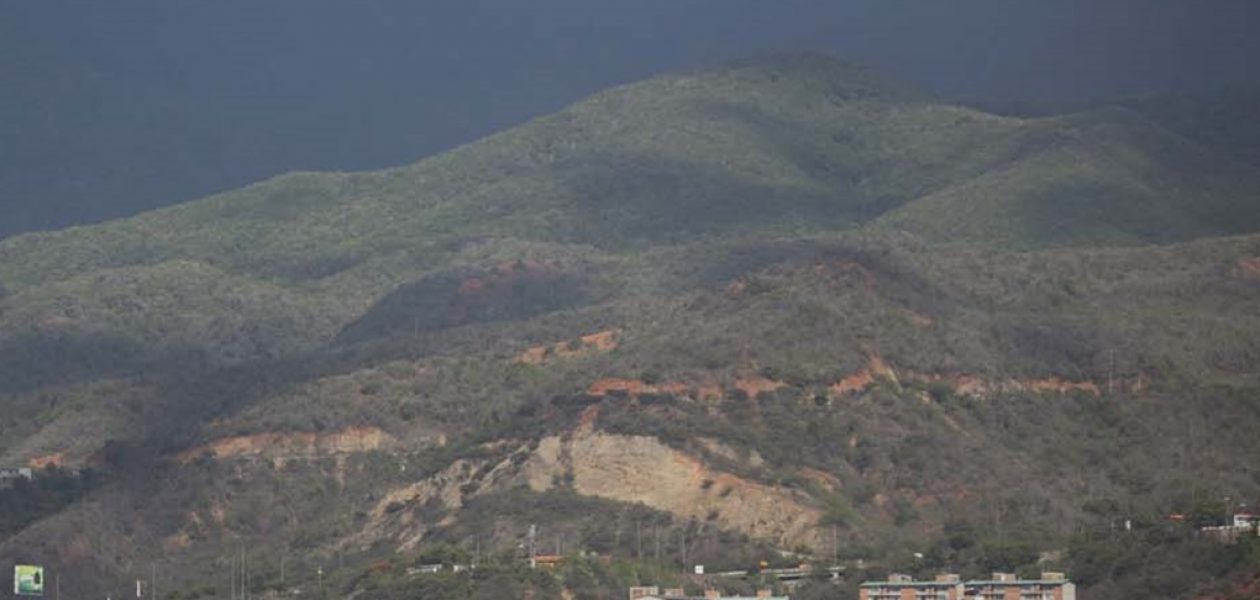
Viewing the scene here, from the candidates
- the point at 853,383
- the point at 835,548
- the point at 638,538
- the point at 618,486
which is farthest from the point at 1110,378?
the point at 638,538

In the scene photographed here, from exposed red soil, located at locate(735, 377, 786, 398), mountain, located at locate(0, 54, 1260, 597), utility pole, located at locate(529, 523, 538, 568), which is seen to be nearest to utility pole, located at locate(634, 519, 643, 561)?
mountain, located at locate(0, 54, 1260, 597)

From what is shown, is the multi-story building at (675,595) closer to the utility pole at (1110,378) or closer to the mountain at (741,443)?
the mountain at (741,443)

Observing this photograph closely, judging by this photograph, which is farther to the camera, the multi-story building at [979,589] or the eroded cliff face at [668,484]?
the eroded cliff face at [668,484]

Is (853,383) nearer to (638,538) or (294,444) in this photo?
(638,538)

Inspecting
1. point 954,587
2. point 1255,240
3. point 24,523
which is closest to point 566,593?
point 954,587

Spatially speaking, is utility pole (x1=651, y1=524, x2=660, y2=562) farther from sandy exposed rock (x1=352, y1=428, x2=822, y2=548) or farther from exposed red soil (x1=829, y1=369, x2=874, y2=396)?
exposed red soil (x1=829, y1=369, x2=874, y2=396)

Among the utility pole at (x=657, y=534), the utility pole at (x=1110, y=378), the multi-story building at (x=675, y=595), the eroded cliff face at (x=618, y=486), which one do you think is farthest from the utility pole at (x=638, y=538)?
the utility pole at (x=1110, y=378)
